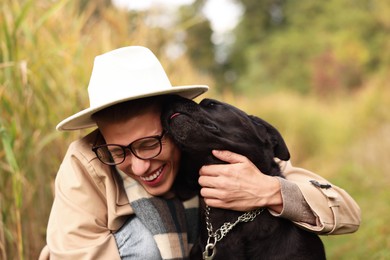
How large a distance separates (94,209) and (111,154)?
25 centimetres

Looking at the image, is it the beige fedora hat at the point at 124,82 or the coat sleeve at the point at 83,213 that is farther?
the coat sleeve at the point at 83,213

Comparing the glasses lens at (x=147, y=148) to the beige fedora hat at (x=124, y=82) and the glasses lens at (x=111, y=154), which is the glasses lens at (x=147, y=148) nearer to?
the glasses lens at (x=111, y=154)

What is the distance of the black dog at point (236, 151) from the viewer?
1941mm

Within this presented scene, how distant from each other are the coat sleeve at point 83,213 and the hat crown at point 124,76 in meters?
0.30

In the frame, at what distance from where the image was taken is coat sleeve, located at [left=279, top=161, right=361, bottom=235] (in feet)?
6.83

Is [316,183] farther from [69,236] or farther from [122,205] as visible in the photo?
[69,236]

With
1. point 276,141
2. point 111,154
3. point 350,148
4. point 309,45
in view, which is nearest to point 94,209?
point 111,154

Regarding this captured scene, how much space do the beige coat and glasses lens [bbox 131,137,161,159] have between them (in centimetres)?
25

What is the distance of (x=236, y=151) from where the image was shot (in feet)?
6.68

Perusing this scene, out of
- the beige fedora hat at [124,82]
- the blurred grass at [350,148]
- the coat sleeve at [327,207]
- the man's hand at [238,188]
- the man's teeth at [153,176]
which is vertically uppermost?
the beige fedora hat at [124,82]

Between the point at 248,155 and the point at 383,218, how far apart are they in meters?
2.12

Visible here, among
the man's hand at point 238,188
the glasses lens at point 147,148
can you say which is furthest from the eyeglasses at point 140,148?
the man's hand at point 238,188

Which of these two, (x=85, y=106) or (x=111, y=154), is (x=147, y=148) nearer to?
(x=111, y=154)

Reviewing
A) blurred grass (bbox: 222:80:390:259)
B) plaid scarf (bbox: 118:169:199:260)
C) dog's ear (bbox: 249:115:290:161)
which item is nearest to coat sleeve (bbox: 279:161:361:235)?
dog's ear (bbox: 249:115:290:161)
